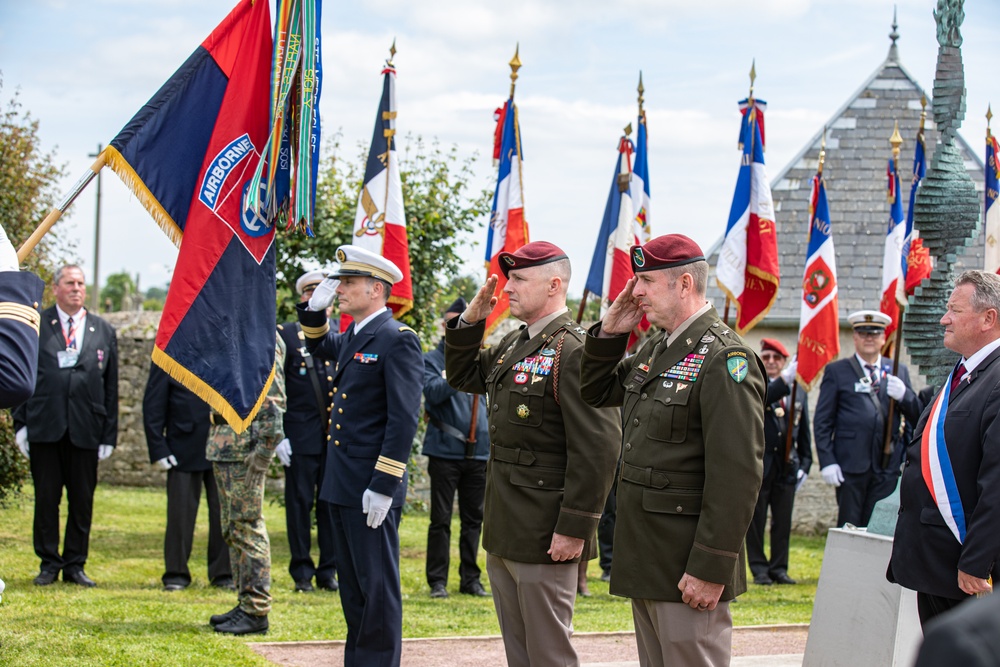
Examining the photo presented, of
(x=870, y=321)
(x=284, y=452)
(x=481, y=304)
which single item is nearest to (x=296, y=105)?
(x=481, y=304)

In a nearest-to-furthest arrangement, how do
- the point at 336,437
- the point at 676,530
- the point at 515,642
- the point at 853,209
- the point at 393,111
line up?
the point at 676,530, the point at 515,642, the point at 336,437, the point at 393,111, the point at 853,209

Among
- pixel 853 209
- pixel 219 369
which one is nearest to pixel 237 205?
pixel 219 369

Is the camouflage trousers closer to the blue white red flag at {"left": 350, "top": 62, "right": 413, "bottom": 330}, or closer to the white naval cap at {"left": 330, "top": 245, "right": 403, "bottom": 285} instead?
the white naval cap at {"left": 330, "top": 245, "right": 403, "bottom": 285}

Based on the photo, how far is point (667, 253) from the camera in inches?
152

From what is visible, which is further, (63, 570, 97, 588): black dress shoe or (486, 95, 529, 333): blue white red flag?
(486, 95, 529, 333): blue white red flag

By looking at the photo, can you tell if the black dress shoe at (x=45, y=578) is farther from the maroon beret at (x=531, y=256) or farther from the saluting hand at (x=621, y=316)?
the saluting hand at (x=621, y=316)

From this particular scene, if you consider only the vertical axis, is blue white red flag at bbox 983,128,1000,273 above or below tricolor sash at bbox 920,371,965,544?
above

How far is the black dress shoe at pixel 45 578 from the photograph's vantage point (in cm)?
767

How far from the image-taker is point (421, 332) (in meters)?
10.8

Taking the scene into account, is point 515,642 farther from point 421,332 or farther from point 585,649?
point 421,332

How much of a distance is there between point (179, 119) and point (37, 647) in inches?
117

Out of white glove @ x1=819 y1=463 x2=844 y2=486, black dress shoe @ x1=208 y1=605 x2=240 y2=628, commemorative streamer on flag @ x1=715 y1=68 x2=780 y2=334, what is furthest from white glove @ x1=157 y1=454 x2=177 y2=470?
white glove @ x1=819 y1=463 x2=844 y2=486

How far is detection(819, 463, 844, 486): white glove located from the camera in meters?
9.11

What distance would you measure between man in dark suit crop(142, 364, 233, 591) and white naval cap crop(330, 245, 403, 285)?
3.21 m
